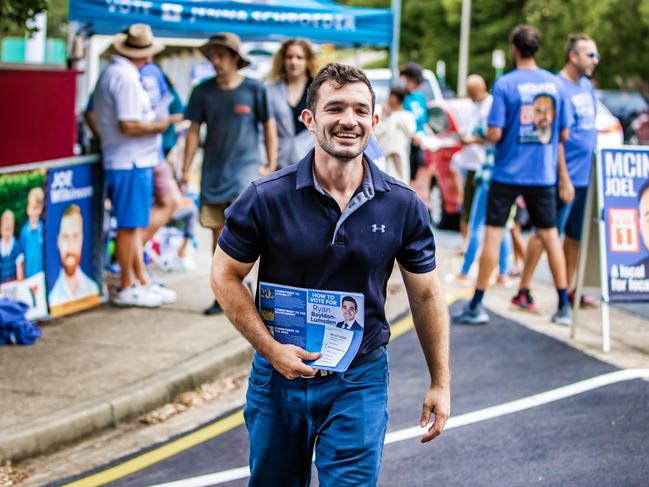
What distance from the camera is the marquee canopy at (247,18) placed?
9.36 meters

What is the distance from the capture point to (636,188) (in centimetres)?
828

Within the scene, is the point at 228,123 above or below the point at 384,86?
below

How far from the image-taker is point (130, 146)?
30.2ft

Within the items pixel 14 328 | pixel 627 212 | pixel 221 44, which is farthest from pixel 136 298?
pixel 627 212

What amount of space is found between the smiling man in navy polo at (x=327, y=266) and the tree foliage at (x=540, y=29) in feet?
97.1

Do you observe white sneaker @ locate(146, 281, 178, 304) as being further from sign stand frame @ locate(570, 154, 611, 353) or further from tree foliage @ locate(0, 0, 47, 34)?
sign stand frame @ locate(570, 154, 611, 353)

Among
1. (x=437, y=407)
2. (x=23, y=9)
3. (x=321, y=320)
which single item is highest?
(x=23, y=9)

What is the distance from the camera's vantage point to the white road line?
556 cm

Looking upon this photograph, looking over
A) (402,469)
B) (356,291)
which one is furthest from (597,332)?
(356,291)

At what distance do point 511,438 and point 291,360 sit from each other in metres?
2.67

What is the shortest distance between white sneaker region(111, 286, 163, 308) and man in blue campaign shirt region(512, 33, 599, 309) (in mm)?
2990

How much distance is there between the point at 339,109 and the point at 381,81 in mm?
14712

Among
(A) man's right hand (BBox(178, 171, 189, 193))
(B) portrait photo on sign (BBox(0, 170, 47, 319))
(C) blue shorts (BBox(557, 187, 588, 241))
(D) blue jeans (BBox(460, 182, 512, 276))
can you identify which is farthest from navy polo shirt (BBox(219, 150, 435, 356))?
(D) blue jeans (BBox(460, 182, 512, 276))

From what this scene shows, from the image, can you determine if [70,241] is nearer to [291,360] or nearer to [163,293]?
[163,293]
